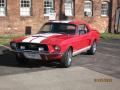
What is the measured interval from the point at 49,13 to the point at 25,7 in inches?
76.8

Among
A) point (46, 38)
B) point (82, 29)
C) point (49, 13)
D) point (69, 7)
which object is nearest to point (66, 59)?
point (46, 38)

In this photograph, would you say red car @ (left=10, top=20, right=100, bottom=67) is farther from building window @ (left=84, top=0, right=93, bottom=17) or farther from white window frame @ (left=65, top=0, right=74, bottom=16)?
building window @ (left=84, top=0, right=93, bottom=17)

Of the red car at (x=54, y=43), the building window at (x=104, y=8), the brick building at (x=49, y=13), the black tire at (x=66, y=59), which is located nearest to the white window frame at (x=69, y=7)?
the brick building at (x=49, y=13)

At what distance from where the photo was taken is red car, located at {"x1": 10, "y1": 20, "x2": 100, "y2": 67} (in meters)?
12.2

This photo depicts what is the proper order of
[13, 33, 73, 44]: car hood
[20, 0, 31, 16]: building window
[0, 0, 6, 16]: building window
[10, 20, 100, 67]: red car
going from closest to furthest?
1. [10, 20, 100, 67]: red car
2. [13, 33, 73, 44]: car hood
3. [0, 0, 6, 16]: building window
4. [20, 0, 31, 16]: building window

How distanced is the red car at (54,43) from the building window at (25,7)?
12705 mm

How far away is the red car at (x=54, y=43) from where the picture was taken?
12172 millimetres

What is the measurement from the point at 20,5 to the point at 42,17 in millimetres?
1949

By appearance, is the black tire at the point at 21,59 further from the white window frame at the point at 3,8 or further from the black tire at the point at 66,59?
the white window frame at the point at 3,8

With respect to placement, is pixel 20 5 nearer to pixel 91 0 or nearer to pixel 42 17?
pixel 42 17

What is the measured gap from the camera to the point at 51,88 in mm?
9508

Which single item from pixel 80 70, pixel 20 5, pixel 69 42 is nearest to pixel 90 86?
pixel 80 70

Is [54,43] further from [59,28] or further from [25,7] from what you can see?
[25,7]

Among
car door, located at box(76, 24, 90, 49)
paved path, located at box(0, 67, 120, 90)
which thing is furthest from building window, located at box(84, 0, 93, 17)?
paved path, located at box(0, 67, 120, 90)
